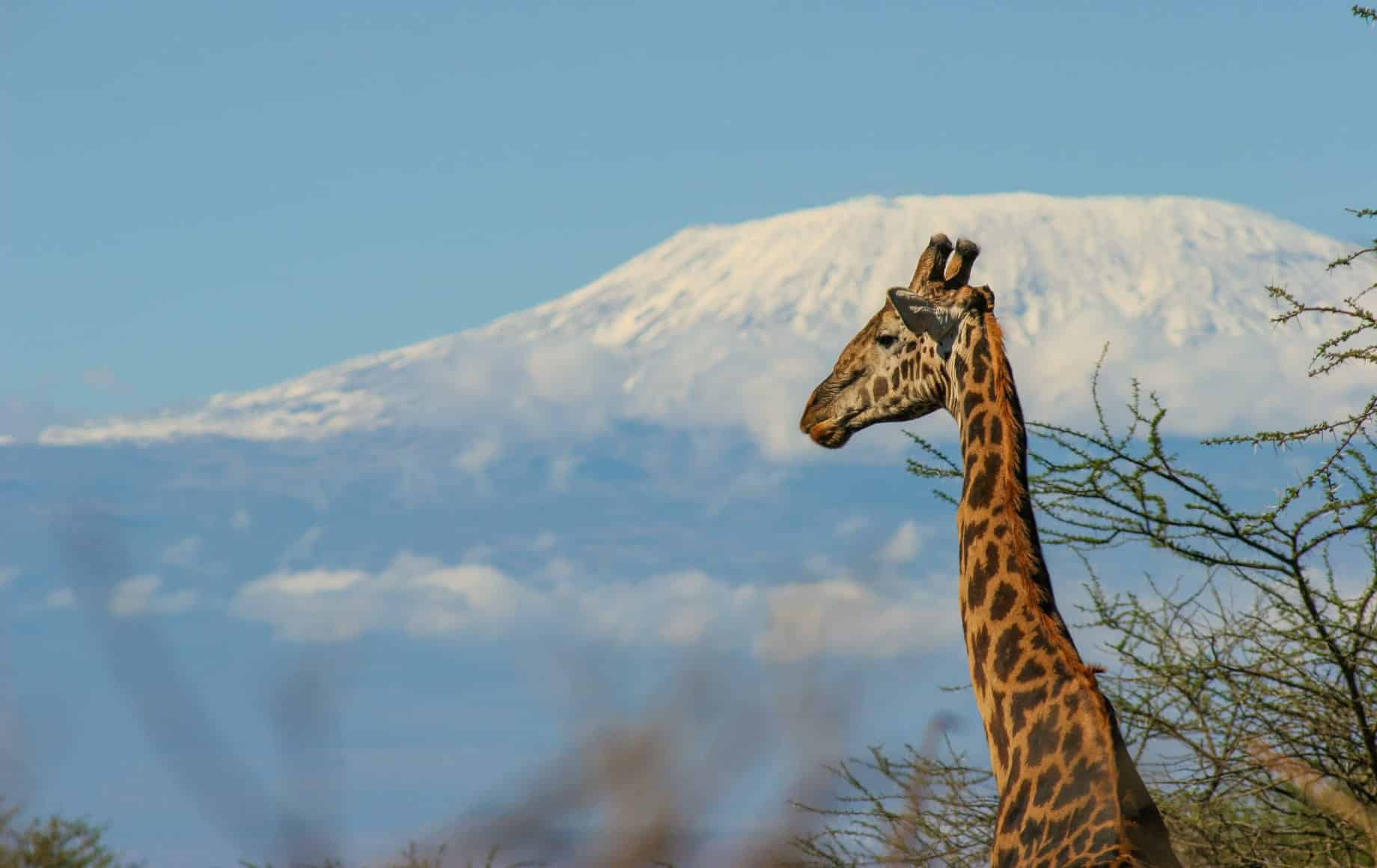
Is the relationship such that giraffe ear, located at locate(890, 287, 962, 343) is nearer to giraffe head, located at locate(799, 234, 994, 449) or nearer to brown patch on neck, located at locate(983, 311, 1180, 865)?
giraffe head, located at locate(799, 234, 994, 449)

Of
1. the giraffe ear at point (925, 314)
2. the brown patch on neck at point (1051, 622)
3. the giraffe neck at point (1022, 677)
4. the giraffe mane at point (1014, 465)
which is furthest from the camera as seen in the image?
the giraffe ear at point (925, 314)

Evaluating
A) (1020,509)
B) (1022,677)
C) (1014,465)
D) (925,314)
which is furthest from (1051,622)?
(925,314)

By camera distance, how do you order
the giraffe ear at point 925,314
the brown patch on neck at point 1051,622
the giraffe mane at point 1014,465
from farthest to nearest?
the giraffe ear at point 925,314 → the giraffe mane at point 1014,465 → the brown patch on neck at point 1051,622

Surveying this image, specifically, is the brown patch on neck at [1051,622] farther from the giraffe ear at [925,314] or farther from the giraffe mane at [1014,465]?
the giraffe ear at [925,314]

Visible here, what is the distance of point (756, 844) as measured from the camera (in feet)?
18.5

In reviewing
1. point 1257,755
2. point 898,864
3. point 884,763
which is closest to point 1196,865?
point 1257,755

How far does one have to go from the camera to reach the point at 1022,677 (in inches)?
247

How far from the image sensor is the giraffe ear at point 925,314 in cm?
733

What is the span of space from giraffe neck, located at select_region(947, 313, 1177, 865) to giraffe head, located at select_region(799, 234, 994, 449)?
0.53ft

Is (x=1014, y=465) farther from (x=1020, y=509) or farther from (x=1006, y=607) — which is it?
(x=1006, y=607)

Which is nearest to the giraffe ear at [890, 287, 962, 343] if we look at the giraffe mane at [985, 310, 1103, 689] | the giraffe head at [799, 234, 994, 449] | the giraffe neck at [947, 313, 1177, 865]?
the giraffe head at [799, 234, 994, 449]

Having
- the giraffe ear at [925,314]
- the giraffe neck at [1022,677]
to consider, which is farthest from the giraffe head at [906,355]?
the giraffe neck at [1022,677]

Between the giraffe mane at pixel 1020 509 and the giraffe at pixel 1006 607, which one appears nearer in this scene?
the giraffe at pixel 1006 607

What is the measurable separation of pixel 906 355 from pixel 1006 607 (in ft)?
5.30
